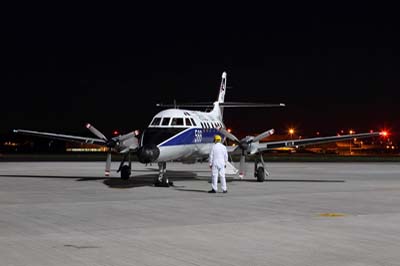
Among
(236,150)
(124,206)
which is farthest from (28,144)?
(124,206)

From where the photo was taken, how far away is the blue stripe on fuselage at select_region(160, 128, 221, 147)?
2511cm

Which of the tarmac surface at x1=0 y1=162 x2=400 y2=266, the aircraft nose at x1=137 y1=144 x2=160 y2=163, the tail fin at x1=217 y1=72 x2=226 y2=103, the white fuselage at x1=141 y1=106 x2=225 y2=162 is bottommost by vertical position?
the tarmac surface at x1=0 y1=162 x2=400 y2=266

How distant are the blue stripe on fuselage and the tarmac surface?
346cm

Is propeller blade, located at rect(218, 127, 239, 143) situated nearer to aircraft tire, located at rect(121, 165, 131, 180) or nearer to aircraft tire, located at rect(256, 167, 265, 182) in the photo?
aircraft tire, located at rect(256, 167, 265, 182)

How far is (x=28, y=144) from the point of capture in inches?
6526

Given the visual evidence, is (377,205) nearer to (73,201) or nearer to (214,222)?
(214,222)

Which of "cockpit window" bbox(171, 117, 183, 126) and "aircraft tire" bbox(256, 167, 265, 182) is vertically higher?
"cockpit window" bbox(171, 117, 183, 126)

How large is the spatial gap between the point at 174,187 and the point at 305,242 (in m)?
14.2

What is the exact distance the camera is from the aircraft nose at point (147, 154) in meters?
22.7

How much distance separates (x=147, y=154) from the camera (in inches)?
895

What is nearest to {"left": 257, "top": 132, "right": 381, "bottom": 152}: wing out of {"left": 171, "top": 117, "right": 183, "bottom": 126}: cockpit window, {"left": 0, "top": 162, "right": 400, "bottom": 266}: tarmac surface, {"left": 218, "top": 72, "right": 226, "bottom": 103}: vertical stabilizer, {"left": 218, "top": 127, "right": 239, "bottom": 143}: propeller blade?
{"left": 218, "top": 127, "right": 239, "bottom": 143}: propeller blade

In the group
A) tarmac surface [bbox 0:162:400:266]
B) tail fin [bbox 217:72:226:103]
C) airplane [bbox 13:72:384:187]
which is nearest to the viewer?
tarmac surface [bbox 0:162:400:266]

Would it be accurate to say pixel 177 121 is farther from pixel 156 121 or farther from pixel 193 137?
pixel 193 137

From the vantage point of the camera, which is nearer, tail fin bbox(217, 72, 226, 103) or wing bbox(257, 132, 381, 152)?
wing bbox(257, 132, 381, 152)
